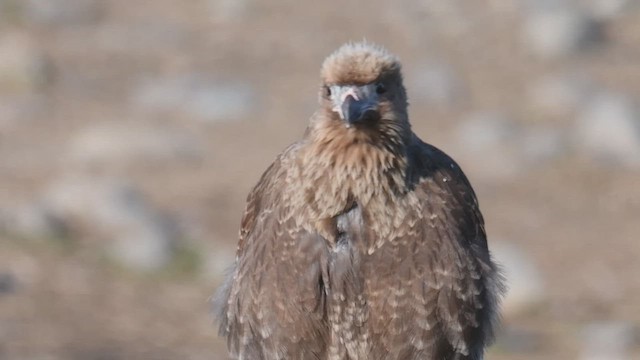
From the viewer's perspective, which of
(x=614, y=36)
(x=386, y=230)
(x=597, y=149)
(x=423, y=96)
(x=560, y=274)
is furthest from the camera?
(x=614, y=36)

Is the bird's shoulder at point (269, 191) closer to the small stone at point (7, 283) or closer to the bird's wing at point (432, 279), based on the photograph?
the bird's wing at point (432, 279)

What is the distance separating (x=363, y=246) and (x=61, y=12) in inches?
470

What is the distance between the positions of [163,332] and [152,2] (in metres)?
7.81

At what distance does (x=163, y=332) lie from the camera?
1157 centimetres

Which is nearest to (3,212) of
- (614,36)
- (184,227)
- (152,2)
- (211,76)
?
(184,227)

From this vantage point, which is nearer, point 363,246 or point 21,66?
point 363,246

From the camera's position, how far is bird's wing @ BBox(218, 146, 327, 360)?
6715 millimetres

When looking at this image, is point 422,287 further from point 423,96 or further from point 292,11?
point 292,11

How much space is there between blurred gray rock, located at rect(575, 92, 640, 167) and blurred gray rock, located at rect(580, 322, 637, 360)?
2.93m

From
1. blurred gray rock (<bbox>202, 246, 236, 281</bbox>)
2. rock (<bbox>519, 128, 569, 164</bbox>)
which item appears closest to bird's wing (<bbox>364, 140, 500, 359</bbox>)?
blurred gray rock (<bbox>202, 246, 236, 281</bbox>)

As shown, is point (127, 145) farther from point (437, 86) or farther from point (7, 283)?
point (437, 86)

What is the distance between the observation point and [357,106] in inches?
257

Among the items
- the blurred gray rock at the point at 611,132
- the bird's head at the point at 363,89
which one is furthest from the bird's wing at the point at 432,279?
the blurred gray rock at the point at 611,132

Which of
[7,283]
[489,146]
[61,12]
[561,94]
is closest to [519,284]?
[489,146]
